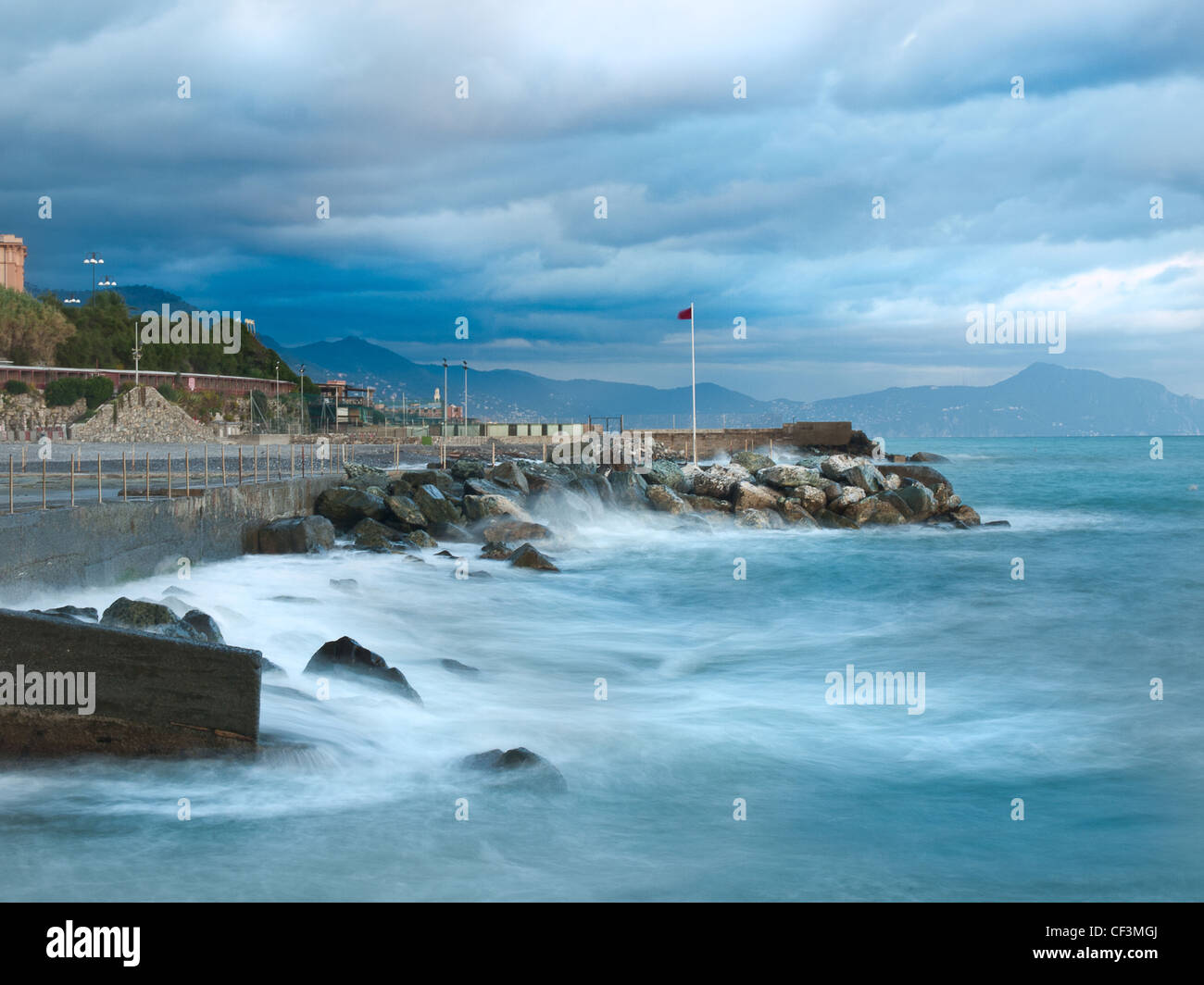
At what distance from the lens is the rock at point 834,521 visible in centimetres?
3191

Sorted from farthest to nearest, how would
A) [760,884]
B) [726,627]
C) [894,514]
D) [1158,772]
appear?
[894,514]
[726,627]
[1158,772]
[760,884]

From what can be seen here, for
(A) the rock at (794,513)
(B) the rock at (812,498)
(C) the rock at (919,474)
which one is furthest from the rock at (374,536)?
(C) the rock at (919,474)

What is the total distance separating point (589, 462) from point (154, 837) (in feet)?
119

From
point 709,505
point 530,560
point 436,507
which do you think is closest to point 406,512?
point 436,507

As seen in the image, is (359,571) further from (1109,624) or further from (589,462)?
(589,462)

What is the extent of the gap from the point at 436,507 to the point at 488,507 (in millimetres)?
1479

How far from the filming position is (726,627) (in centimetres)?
1894

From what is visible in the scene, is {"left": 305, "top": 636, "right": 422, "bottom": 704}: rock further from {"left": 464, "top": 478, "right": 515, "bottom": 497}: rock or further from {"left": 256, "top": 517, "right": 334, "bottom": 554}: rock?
{"left": 464, "top": 478, "right": 515, "bottom": 497}: rock

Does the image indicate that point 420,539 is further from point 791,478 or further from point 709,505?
point 791,478

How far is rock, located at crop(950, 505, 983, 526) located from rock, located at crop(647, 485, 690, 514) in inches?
356

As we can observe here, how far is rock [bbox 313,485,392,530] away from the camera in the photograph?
24.8 metres

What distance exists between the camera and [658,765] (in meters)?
9.76
